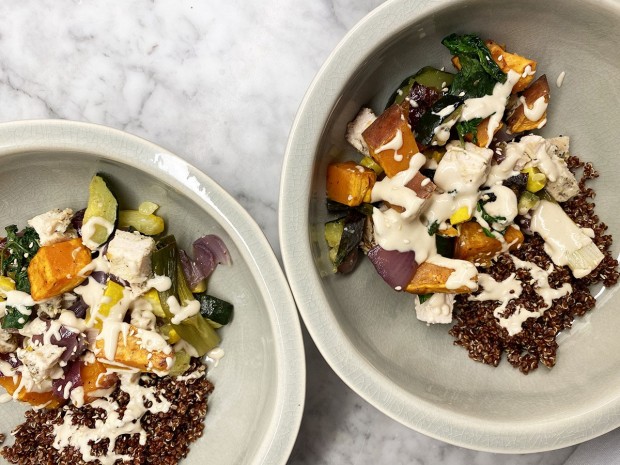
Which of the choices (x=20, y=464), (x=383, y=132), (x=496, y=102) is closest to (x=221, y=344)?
(x=20, y=464)

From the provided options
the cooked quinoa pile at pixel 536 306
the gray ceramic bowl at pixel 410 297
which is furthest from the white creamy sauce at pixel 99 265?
the cooked quinoa pile at pixel 536 306

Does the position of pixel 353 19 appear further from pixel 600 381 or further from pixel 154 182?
pixel 600 381

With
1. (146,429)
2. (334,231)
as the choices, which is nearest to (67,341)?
(146,429)

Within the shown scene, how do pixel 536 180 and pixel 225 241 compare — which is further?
pixel 225 241

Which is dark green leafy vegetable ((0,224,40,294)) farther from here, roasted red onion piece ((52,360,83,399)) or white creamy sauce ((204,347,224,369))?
white creamy sauce ((204,347,224,369))

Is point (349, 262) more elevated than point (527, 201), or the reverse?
point (527, 201)

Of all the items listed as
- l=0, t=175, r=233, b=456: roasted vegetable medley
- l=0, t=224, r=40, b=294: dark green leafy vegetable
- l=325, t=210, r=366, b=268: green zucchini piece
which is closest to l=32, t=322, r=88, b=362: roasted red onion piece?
l=0, t=175, r=233, b=456: roasted vegetable medley

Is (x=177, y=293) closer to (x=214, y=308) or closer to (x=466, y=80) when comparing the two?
(x=214, y=308)

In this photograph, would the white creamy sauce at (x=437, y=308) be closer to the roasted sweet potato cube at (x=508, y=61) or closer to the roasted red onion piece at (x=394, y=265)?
the roasted red onion piece at (x=394, y=265)
